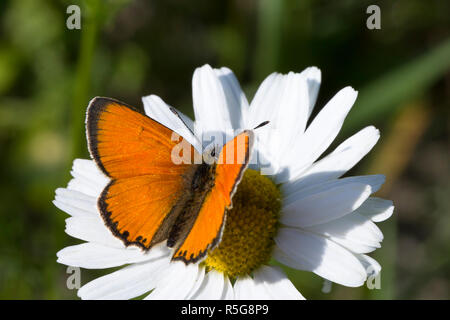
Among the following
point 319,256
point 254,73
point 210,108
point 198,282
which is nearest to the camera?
point 319,256

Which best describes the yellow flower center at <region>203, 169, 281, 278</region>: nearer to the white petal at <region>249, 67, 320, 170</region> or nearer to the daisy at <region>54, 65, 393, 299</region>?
the daisy at <region>54, 65, 393, 299</region>

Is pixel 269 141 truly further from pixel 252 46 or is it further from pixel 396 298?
pixel 252 46

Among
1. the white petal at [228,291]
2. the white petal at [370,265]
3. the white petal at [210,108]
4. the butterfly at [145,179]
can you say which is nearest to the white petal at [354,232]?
the white petal at [370,265]

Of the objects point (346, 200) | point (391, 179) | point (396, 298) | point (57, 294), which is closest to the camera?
point (346, 200)

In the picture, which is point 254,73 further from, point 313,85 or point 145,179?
point 145,179

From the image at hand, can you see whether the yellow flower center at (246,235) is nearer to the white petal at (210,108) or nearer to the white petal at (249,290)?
the white petal at (249,290)

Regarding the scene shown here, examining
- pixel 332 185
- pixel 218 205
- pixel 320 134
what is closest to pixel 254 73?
pixel 320 134

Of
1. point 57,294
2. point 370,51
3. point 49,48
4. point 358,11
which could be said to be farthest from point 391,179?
point 49,48
